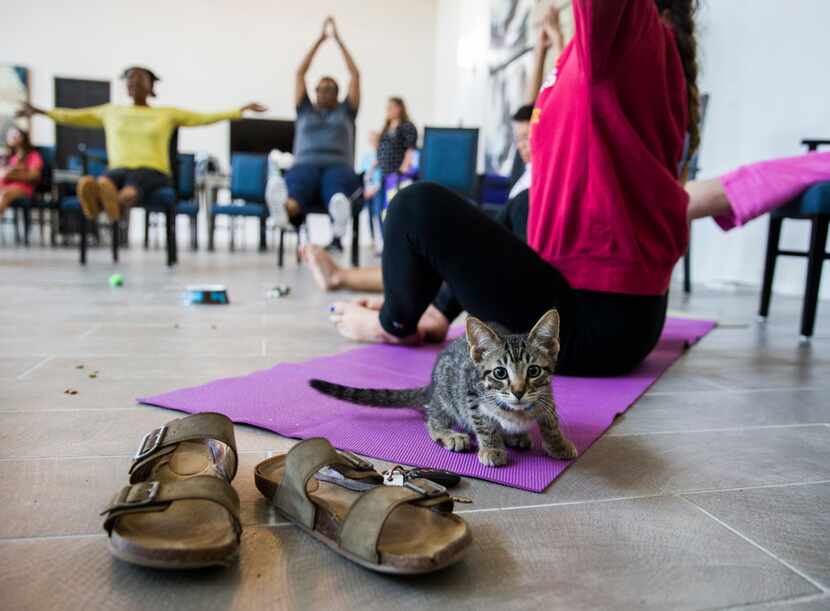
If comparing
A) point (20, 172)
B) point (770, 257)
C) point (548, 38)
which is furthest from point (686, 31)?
point (20, 172)

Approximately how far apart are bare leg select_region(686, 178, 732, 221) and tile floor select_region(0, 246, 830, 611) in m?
0.54

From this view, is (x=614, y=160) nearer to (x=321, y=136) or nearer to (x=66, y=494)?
(x=66, y=494)

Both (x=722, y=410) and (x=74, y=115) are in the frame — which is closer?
(x=722, y=410)

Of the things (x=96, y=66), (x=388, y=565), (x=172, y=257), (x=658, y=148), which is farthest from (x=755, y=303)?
(x=96, y=66)

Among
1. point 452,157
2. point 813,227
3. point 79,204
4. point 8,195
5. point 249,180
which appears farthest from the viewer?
point 249,180

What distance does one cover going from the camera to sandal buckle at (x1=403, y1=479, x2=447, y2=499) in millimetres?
771

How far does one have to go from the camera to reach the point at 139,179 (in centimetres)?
452

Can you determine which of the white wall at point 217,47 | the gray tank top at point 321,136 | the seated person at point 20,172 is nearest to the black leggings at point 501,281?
the gray tank top at point 321,136

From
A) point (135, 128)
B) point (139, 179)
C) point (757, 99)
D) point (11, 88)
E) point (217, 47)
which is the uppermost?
point (217, 47)

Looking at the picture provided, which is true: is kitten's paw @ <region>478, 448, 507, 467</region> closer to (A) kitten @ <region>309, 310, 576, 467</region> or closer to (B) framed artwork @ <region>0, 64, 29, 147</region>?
(A) kitten @ <region>309, 310, 576, 467</region>

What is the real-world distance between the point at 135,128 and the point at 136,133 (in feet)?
0.13

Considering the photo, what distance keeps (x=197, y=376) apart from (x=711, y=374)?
143cm

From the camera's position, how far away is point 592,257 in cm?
153

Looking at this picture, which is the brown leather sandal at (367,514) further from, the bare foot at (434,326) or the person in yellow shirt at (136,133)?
the person in yellow shirt at (136,133)
